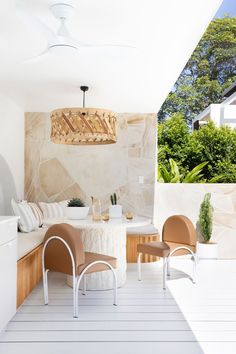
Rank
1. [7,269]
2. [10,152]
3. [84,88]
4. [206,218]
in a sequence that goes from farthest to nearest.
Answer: [206,218] → [10,152] → [84,88] → [7,269]

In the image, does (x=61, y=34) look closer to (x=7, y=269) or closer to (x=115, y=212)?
(x=7, y=269)

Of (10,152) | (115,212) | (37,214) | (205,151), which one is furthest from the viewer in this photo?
(205,151)

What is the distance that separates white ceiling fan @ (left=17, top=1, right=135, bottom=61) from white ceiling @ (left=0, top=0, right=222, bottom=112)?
0.23 feet

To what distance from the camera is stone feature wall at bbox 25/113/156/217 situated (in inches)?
260

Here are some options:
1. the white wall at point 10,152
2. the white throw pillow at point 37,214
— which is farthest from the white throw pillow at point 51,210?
the white wall at point 10,152

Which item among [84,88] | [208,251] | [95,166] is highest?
[84,88]

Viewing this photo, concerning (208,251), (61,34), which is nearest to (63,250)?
(61,34)

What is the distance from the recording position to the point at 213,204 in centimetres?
636

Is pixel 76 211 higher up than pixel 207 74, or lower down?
lower down

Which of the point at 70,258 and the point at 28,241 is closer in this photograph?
the point at 70,258

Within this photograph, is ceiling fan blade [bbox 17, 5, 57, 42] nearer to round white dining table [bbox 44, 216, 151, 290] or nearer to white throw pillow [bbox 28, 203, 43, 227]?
round white dining table [bbox 44, 216, 151, 290]

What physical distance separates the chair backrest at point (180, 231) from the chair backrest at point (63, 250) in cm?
165

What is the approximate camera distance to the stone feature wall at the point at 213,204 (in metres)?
6.29

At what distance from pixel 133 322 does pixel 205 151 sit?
681cm
